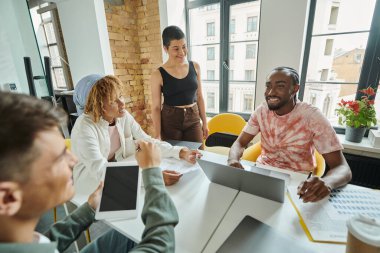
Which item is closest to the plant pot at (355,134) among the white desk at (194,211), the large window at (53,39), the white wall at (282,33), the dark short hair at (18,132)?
the white wall at (282,33)

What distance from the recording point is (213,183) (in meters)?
1.12

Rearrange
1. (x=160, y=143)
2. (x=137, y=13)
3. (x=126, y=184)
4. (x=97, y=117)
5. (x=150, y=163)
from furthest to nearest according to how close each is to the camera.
Result: (x=137, y=13) < (x=160, y=143) < (x=97, y=117) < (x=126, y=184) < (x=150, y=163)

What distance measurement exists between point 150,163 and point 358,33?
2554 mm

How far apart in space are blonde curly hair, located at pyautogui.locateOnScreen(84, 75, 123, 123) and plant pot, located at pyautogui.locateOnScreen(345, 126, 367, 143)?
86.6 inches

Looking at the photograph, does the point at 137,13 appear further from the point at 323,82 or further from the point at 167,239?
the point at 167,239

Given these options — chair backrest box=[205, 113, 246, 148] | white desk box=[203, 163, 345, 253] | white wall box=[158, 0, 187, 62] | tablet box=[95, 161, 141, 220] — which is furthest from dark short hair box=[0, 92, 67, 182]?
white wall box=[158, 0, 187, 62]

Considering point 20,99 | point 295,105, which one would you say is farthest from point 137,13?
point 20,99

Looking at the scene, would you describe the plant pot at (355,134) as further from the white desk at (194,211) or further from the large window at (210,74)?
the large window at (210,74)

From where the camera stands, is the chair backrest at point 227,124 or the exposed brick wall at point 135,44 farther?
the exposed brick wall at point 135,44

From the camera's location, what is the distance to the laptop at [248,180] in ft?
2.77

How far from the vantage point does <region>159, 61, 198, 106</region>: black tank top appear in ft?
6.49

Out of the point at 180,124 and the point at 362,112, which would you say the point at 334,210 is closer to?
the point at 180,124

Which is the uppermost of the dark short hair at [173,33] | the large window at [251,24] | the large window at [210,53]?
the large window at [251,24]

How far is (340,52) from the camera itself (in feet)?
7.45
